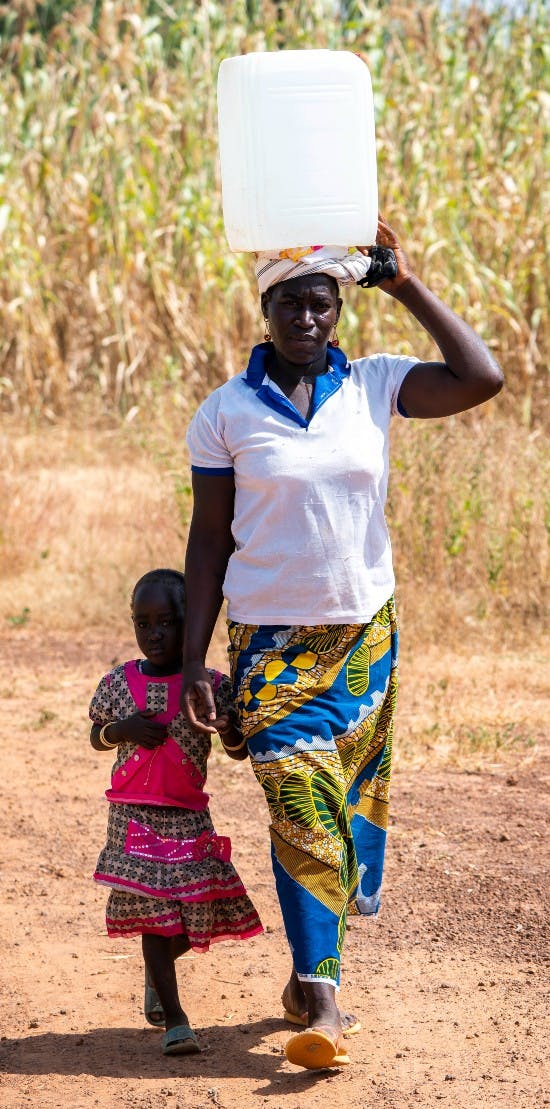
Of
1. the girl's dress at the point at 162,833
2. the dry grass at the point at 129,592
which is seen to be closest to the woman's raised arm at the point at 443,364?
the girl's dress at the point at 162,833

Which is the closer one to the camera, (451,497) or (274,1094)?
(274,1094)

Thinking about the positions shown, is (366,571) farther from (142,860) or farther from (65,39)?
(65,39)

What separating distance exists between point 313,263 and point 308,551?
590 millimetres

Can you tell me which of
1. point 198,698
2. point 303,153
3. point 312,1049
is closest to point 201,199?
point 303,153

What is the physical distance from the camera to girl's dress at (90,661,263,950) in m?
3.11

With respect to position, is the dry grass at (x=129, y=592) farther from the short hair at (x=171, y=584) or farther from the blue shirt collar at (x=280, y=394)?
the blue shirt collar at (x=280, y=394)

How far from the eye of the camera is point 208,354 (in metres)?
9.00

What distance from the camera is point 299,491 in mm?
2939

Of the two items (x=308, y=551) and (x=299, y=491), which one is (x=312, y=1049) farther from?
(x=299, y=491)

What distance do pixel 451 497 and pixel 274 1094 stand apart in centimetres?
394

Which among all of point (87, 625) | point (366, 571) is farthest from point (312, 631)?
point (87, 625)

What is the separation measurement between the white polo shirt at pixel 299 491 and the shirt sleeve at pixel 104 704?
356 mm

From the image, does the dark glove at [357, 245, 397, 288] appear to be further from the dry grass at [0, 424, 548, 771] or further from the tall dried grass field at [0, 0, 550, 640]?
the tall dried grass field at [0, 0, 550, 640]

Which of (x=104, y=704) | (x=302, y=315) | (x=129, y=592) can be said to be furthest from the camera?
(x=129, y=592)
